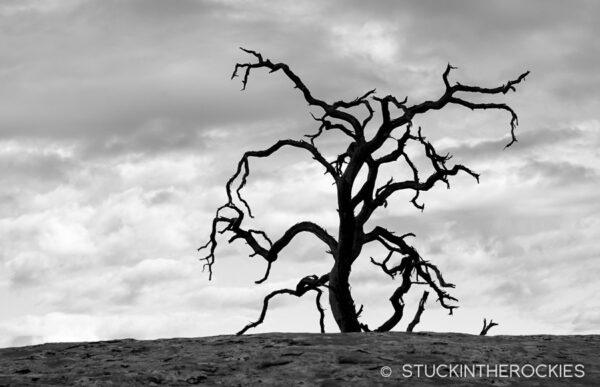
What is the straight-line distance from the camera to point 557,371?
8.88 meters

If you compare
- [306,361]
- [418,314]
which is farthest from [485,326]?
[306,361]

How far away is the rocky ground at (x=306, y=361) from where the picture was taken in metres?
8.29

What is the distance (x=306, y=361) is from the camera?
874 cm

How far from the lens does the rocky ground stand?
27.2ft

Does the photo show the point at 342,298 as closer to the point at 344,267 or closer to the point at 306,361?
the point at 344,267

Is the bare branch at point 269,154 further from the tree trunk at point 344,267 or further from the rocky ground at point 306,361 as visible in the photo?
the rocky ground at point 306,361

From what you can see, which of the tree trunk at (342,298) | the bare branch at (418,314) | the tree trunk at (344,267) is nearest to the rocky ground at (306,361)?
the tree trunk at (344,267)

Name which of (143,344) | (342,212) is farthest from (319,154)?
(143,344)

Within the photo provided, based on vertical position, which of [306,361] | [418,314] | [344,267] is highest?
[344,267]

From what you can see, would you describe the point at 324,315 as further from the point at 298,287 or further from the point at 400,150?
the point at 400,150

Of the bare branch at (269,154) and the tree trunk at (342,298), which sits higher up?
the bare branch at (269,154)

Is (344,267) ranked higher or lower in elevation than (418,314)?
higher

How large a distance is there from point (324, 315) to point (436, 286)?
2.92 m

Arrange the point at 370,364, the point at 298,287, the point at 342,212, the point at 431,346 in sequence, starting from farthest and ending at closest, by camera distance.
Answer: the point at 298,287 < the point at 342,212 < the point at 431,346 < the point at 370,364
